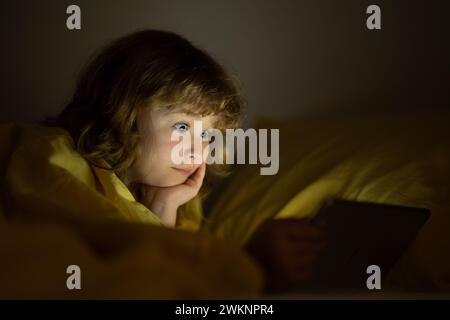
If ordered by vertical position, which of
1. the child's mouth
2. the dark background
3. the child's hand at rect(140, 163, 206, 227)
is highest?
the dark background

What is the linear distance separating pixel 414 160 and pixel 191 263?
0.55 metres

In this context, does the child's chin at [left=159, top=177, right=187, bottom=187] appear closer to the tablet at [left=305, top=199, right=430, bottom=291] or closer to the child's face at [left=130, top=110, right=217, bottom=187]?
the child's face at [left=130, top=110, right=217, bottom=187]

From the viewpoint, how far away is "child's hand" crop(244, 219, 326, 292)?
2.29 feet

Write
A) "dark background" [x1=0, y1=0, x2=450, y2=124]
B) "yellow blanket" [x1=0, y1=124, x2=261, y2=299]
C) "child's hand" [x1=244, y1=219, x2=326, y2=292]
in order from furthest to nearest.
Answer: "dark background" [x1=0, y1=0, x2=450, y2=124] → "child's hand" [x1=244, y1=219, x2=326, y2=292] → "yellow blanket" [x1=0, y1=124, x2=261, y2=299]

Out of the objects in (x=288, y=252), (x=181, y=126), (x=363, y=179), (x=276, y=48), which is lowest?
(x=288, y=252)

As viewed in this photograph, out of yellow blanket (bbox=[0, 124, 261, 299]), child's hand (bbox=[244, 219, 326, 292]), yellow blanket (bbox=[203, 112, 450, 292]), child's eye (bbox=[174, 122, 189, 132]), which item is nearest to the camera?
yellow blanket (bbox=[0, 124, 261, 299])

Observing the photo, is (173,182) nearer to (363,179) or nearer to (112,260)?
(363,179)

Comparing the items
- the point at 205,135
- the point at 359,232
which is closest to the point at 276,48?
the point at 205,135

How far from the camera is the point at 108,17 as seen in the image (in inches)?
51.4

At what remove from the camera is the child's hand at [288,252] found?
699 millimetres

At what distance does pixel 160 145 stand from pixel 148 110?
72 mm

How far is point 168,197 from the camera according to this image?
104 centimetres

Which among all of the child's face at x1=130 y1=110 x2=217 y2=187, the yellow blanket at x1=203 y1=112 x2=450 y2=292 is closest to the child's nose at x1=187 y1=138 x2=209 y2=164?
the child's face at x1=130 y1=110 x2=217 y2=187

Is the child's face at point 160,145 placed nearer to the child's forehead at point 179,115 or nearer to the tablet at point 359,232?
the child's forehead at point 179,115
